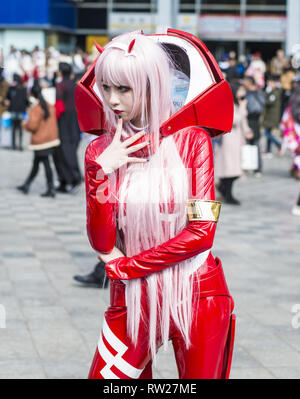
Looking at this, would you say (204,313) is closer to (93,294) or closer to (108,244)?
(108,244)

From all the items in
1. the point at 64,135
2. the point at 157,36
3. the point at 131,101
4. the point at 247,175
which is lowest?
the point at 247,175

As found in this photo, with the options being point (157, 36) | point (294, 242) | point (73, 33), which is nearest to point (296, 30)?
point (73, 33)

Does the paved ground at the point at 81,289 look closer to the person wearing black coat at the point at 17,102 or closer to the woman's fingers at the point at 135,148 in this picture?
the woman's fingers at the point at 135,148

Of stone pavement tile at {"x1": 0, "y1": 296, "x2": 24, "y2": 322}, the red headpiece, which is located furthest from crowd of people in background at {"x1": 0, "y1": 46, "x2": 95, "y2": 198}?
the red headpiece

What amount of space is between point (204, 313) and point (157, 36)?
873 millimetres

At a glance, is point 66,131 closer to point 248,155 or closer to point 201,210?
point 248,155

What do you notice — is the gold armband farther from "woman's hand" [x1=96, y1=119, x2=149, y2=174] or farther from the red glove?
"woman's hand" [x1=96, y1=119, x2=149, y2=174]

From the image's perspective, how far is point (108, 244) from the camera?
8.36 ft

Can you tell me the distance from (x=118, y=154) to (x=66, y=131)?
9511 millimetres

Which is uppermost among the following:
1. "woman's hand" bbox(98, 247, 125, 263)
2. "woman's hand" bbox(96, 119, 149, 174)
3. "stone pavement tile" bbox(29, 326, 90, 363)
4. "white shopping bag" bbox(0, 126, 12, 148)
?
"woman's hand" bbox(96, 119, 149, 174)

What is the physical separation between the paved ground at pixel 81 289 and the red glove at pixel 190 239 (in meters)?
2.03

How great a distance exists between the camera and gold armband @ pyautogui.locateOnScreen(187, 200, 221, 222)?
2.49 metres

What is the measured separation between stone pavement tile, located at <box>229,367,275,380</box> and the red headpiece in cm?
208

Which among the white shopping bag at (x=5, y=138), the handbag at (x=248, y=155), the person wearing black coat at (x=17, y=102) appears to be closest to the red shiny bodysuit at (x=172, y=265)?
the handbag at (x=248, y=155)
